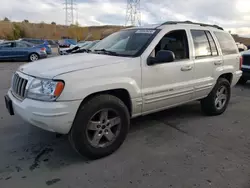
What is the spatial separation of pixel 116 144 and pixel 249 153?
1876mm

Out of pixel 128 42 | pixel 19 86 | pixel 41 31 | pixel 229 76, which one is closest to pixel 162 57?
pixel 128 42

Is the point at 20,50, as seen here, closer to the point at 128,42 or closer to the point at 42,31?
the point at 128,42

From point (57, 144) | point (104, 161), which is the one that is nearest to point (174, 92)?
point (104, 161)

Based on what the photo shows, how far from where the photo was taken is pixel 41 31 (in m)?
72.4

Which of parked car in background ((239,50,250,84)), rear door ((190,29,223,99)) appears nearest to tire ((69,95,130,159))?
rear door ((190,29,223,99))

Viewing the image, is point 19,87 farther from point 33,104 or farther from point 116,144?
point 116,144

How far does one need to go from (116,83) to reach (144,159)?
107cm

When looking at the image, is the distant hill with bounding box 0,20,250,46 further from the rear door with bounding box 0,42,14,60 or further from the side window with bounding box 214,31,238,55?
the side window with bounding box 214,31,238,55

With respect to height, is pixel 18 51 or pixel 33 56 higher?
pixel 18 51

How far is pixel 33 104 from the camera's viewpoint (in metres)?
2.81

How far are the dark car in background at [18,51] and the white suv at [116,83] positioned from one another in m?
13.8

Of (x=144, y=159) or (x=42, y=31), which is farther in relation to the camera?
(x=42, y=31)

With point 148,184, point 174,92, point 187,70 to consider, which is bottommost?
point 148,184

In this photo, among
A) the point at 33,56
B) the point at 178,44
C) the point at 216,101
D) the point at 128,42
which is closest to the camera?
the point at 128,42
